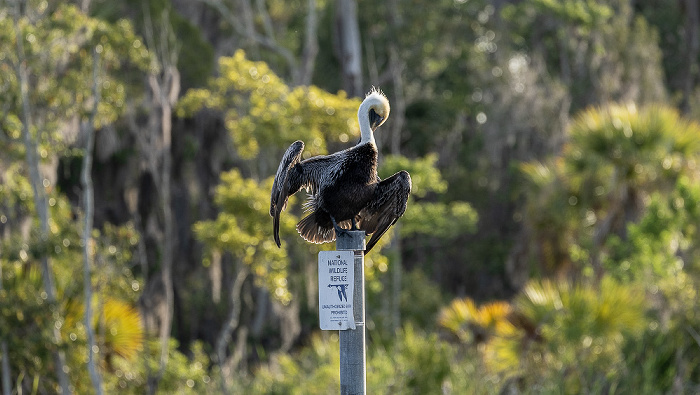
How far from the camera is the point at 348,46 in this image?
66.1 feet

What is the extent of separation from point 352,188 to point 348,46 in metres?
15.5

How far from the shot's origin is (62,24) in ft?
34.7

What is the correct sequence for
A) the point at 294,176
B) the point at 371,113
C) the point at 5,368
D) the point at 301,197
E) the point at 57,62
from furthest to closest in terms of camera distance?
the point at 301,197 → the point at 57,62 → the point at 5,368 → the point at 294,176 → the point at 371,113

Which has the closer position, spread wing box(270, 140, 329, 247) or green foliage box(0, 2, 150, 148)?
spread wing box(270, 140, 329, 247)

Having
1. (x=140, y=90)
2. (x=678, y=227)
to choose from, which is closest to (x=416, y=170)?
(x=678, y=227)

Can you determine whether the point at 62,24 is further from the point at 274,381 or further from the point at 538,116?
the point at 538,116

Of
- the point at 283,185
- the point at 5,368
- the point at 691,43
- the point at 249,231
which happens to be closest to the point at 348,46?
the point at 249,231

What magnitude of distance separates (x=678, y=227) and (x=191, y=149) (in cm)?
1214

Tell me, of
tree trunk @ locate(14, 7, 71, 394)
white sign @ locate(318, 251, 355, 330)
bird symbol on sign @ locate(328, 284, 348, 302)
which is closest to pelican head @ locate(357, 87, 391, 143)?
white sign @ locate(318, 251, 355, 330)

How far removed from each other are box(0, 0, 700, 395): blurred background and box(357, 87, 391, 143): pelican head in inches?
207

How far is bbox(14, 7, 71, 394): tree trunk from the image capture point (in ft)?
33.6

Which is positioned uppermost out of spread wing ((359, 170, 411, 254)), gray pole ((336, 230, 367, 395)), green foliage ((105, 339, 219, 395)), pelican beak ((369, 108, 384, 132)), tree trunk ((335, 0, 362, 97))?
tree trunk ((335, 0, 362, 97))

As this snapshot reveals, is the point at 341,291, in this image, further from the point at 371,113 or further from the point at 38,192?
A: the point at 38,192

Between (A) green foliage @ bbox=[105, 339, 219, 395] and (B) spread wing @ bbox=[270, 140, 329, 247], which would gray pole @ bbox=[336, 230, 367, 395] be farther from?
(A) green foliage @ bbox=[105, 339, 219, 395]
